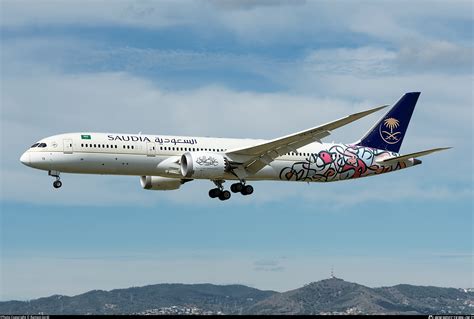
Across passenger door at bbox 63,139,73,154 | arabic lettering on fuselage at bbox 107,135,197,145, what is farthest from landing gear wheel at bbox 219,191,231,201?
passenger door at bbox 63,139,73,154

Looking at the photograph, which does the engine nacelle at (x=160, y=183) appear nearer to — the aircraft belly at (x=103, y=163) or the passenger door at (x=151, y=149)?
the passenger door at (x=151, y=149)

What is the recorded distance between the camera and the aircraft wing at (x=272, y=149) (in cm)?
6650

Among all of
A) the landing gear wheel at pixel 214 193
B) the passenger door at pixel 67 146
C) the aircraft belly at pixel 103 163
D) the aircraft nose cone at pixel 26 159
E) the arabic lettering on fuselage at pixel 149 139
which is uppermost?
the arabic lettering on fuselage at pixel 149 139

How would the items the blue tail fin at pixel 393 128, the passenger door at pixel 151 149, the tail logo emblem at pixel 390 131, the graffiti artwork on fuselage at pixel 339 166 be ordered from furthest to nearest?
the tail logo emblem at pixel 390 131 < the blue tail fin at pixel 393 128 < the graffiti artwork on fuselage at pixel 339 166 < the passenger door at pixel 151 149

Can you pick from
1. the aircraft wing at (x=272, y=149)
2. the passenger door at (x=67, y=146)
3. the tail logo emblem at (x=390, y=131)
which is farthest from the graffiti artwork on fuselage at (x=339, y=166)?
the passenger door at (x=67, y=146)

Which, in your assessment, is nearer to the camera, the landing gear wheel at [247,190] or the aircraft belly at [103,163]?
the aircraft belly at [103,163]

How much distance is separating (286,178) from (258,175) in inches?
108

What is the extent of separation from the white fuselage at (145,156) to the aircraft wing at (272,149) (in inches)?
39.9

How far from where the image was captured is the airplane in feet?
218

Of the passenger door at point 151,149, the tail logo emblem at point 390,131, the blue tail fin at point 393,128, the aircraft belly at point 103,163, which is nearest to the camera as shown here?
the aircraft belly at point 103,163

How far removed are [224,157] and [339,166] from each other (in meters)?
11.5

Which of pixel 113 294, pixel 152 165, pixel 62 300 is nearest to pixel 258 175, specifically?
pixel 152 165

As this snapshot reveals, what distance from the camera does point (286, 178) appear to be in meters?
74.8

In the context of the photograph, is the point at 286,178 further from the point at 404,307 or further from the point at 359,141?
the point at 404,307
